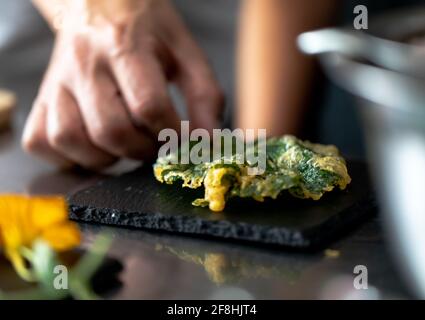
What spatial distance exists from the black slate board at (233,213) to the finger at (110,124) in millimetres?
Answer: 196

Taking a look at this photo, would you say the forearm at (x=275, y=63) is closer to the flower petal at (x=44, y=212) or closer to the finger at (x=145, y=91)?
the finger at (x=145, y=91)

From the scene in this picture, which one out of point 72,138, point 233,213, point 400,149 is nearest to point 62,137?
point 72,138

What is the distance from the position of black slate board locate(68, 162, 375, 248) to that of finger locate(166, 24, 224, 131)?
26 centimetres

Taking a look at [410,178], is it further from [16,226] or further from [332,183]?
[16,226]

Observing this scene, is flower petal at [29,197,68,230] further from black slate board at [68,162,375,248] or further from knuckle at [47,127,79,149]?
knuckle at [47,127,79,149]

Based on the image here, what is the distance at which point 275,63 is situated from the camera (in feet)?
4.82

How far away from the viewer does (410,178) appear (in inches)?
20.7

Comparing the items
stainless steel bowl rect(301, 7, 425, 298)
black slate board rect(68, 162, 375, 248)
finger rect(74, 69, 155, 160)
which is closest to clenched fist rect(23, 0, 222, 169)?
finger rect(74, 69, 155, 160)

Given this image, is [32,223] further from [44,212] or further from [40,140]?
[40,140]

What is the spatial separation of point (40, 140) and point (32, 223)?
519mm

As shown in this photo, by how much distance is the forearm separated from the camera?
1.44 m

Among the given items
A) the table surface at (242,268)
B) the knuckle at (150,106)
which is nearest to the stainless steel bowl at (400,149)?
the table surface at (242,268)

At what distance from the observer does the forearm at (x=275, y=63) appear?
144cm
